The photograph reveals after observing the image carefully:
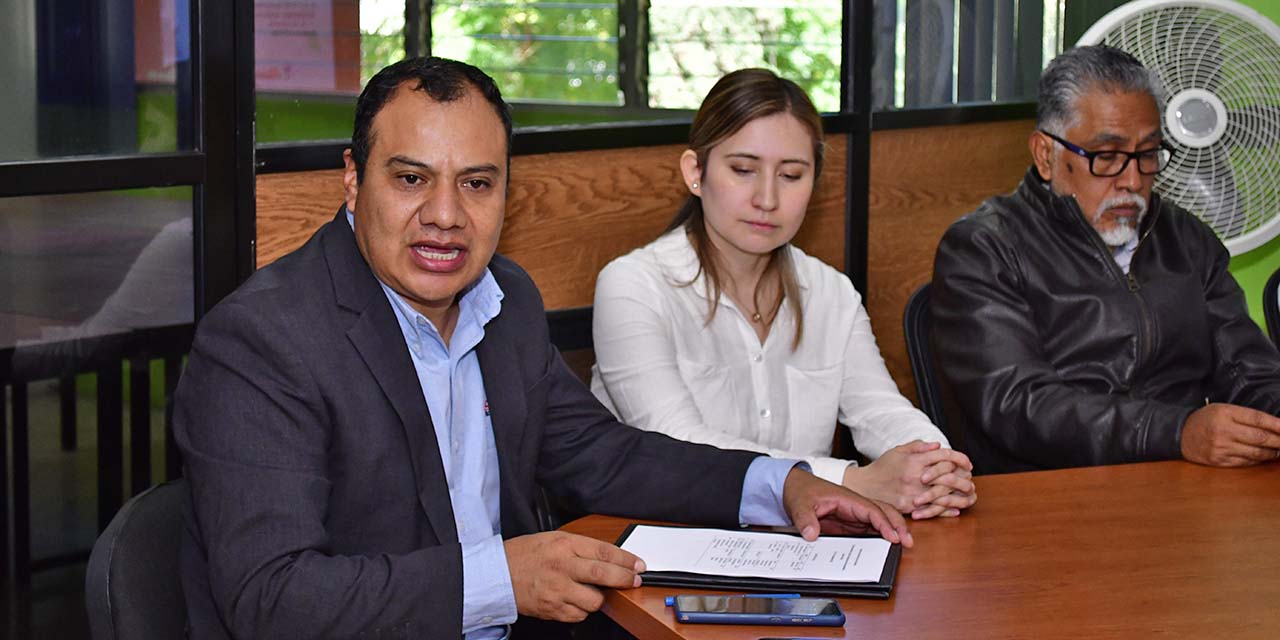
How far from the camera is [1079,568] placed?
1888 millimetres

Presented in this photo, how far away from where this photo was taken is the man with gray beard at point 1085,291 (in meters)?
2.93

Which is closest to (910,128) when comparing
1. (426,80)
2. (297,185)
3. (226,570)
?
(297,185)

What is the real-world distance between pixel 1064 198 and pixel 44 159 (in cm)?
185

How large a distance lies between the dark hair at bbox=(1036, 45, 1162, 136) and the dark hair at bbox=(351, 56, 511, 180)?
1446 mm

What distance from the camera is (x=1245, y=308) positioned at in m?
3.17

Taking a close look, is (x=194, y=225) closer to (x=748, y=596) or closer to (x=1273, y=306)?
(x=748, y=596)

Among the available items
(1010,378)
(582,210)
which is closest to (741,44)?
(582,210)

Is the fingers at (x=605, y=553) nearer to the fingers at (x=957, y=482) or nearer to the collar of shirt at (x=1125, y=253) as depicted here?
the fingers at (x=957, y=482)

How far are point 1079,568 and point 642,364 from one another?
1009 millimetres

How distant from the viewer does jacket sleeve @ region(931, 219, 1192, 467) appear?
272 cm

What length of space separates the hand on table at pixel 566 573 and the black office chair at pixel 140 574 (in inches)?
15.4

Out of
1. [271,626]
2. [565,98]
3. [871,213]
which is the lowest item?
[271,626]

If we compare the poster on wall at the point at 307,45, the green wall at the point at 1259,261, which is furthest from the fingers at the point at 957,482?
the green wall at the point at 1259,261

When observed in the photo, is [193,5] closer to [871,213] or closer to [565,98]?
[565,98]
